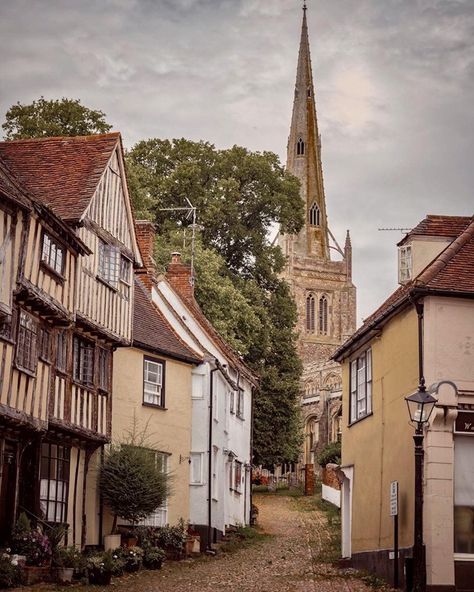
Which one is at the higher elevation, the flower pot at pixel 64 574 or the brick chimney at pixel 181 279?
the brick chimney at pixel 181 279

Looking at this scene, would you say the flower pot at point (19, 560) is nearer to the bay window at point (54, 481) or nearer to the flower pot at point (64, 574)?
the flower pot at point (64, 574)

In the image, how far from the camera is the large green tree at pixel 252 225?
55.9m

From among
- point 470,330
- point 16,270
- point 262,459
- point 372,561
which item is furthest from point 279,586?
point 262,459

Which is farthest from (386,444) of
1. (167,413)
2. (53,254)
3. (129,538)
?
(167,413)

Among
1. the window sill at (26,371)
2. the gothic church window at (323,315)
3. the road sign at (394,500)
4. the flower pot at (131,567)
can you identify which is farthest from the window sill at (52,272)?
the gothic church window at (323,315)

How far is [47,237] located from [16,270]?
2.26 meters

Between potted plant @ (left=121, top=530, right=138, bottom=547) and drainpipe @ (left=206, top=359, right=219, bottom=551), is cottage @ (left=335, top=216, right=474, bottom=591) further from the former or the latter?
drainpipe @ (left=206, top=359, right=219, bottom=551)

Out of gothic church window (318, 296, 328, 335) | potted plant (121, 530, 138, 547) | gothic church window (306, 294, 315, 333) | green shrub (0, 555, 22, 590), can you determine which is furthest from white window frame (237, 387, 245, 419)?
gothic church window (318, 296, 328, 335)

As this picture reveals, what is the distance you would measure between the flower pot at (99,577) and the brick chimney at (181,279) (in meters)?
17.4

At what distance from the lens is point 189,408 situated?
34.0 meters

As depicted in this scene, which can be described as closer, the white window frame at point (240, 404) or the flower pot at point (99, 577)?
the flower pot at point (99, 577)

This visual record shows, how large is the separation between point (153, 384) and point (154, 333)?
168cm

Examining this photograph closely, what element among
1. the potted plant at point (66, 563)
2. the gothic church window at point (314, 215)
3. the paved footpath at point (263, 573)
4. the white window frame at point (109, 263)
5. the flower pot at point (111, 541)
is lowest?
the paved footpath at point (263, 573)

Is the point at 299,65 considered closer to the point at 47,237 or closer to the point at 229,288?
the point at 229,288
